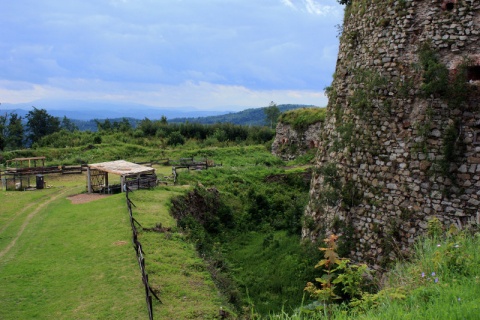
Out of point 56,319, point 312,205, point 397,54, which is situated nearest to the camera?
point 56,319

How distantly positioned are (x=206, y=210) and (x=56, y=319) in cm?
1056

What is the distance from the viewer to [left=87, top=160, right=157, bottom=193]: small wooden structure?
19312mm

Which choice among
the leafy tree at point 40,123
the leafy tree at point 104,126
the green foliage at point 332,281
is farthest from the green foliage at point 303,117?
the leafy tree at point 40,123

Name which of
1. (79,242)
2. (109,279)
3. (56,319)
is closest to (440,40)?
(109,279)

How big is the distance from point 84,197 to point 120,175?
2.27 meters

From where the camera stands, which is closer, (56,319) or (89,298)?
(56,319)

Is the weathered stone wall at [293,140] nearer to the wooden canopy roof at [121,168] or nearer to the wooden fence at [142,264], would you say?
the wooden canopy roof at [121,168]

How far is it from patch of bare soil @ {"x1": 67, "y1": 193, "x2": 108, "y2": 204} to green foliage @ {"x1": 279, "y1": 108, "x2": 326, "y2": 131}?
16698 millimetres

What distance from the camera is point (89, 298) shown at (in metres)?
9.12

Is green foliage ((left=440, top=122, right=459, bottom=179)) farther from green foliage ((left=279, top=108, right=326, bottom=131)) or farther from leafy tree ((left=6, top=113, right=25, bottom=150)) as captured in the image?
leafy tree ((left=6, top=113, right=25, bottom=150))

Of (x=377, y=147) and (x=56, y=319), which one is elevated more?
(x=377, y=147)

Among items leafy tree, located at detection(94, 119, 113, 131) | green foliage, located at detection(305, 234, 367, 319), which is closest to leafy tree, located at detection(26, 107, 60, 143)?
leafy tree, located at detection(94, 119, 113, 131)

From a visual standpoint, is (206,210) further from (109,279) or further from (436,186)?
(436,186)

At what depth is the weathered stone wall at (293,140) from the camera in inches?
1158
